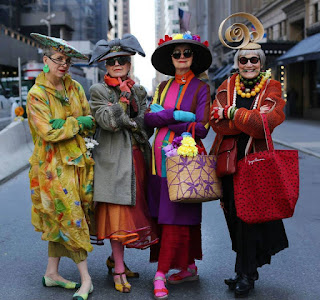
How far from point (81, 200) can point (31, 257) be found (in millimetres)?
1354

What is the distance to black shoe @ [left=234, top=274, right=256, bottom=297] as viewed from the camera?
3875 millimetres

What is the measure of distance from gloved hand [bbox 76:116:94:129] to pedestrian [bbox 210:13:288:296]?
37.8 inches

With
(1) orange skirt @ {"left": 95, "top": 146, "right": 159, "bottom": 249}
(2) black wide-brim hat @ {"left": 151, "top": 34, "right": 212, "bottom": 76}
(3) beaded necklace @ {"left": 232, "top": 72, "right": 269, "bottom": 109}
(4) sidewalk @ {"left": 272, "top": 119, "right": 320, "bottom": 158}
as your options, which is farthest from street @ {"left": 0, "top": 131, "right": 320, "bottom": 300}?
(4) sidewalk @ {"left": 272, "top": 119, "right": 320, "bottom": 158}

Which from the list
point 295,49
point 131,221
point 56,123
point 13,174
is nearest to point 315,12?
point 295,49

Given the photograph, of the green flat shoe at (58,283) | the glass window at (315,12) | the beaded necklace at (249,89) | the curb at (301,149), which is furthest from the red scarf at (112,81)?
the glass window at (315,12)

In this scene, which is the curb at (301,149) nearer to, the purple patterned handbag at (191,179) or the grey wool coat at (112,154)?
the purple patterned handbag at (191,179)

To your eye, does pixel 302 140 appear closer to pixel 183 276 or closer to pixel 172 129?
pixel 183 276

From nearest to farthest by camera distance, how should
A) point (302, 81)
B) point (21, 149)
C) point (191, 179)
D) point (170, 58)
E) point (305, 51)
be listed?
point (191, 179), point (170, 58), point (21, 149), point (305, 51), point (302, 81)

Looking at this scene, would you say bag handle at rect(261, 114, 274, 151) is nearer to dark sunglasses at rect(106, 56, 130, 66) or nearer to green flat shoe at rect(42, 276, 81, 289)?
dark sunglasses at rect(106, 56, 130, 66)

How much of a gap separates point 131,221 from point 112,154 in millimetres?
568

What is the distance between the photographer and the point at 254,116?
11.9ft

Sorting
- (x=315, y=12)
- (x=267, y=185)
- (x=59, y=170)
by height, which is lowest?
(x=267, y=185)

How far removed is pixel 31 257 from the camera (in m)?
4.99

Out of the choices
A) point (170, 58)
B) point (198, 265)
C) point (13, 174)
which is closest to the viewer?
point (170, 58)
